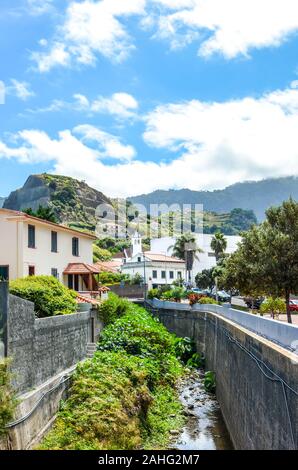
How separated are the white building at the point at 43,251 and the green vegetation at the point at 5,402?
67.5ft

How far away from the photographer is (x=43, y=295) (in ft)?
80.2

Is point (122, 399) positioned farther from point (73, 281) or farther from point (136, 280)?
point (136, 280)

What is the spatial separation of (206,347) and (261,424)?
24500 millimetres

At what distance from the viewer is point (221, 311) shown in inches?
1316

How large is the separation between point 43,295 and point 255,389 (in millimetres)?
12460

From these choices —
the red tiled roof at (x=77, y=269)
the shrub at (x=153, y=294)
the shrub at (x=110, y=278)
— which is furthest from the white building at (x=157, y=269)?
the red tiled roof at (x=77, y=269)

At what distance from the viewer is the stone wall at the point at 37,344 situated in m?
17.1

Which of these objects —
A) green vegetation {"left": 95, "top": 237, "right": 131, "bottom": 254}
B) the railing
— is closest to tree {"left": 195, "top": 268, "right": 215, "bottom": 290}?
the railing

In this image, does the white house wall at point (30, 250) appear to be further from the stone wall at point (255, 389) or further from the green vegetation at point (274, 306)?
the green vegetation at point (274, 306)

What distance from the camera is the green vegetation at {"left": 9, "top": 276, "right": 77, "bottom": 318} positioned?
23797 mm

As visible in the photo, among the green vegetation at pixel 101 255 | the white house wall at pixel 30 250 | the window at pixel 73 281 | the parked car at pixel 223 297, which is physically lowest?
the parked car at pixel 223 297

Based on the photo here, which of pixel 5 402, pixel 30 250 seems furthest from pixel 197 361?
pixel 5 402

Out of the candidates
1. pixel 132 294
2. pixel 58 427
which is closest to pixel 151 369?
pixel 58 427
